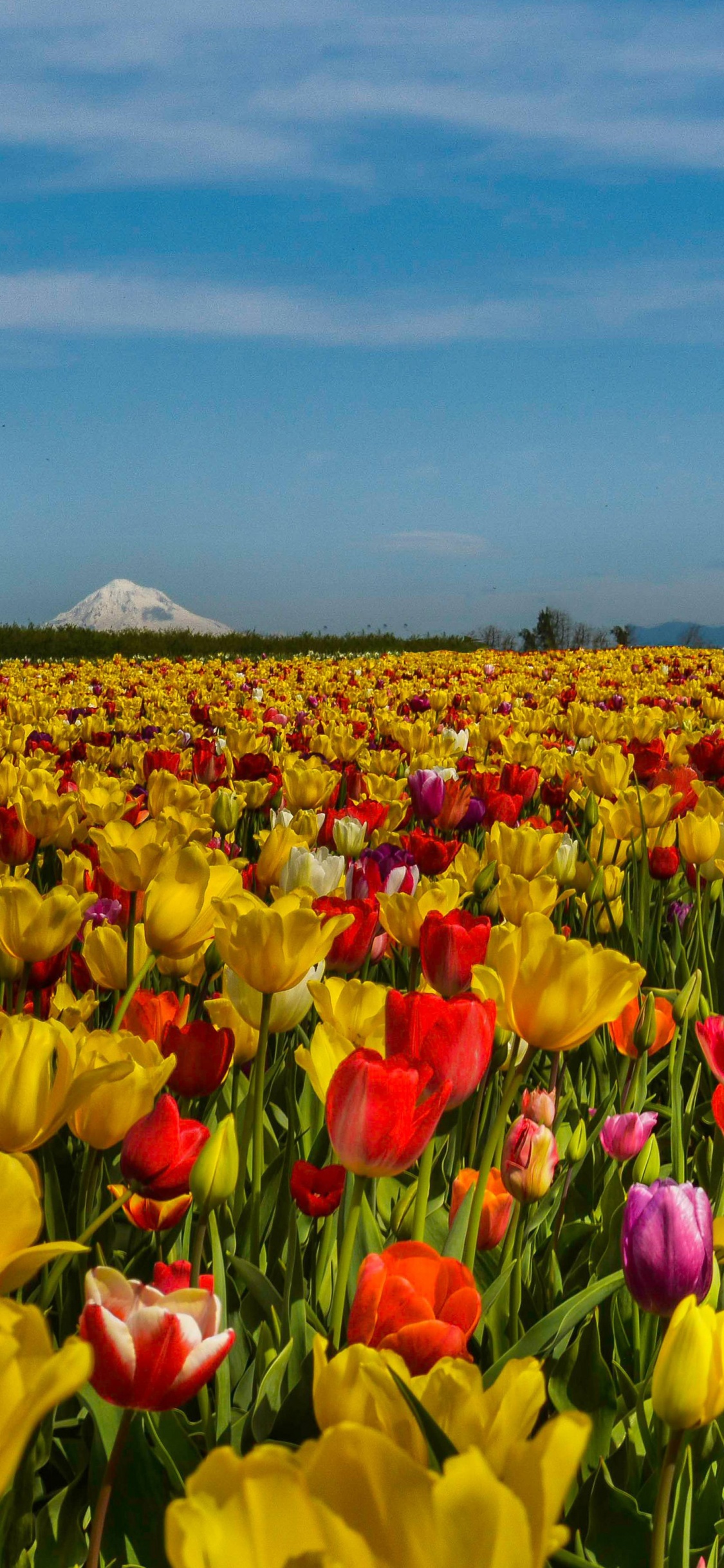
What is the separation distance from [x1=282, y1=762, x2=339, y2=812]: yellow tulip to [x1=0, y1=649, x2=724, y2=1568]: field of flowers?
0.34 metres

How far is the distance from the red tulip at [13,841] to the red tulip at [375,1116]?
5.84ft

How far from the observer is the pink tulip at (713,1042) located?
1.60 m

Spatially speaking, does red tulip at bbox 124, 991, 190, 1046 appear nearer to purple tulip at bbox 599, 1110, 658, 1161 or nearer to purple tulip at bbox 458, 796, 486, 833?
purple tulip at bbox 599, 1110, 658, 1161

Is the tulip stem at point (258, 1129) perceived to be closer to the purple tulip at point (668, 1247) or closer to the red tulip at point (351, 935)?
the red tulip at point (351, 935)

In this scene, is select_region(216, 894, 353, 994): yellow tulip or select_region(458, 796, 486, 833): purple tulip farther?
select_region(458, 796, 486, 833): purple tulip

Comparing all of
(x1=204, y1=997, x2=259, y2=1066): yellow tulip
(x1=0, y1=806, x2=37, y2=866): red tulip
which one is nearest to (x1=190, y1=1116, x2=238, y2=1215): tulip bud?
(x1=204, y1=997, x2=259, y2=1066): yellow tulip

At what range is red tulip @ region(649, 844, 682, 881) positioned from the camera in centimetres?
312

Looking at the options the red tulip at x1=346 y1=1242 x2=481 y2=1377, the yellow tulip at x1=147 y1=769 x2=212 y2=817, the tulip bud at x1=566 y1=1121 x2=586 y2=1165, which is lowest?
the tulip bud at x1=566 y1=1121 x2=586 y2=1165

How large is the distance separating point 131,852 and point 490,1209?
886 mm

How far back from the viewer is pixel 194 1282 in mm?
1171

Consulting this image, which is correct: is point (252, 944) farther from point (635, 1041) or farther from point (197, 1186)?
point (635, 1041)

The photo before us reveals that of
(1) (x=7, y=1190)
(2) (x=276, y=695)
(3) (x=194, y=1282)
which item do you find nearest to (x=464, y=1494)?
(1) (x=7, y=1190)

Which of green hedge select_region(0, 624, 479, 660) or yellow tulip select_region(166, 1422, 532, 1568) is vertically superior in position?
green hedge select_region(0, 624, 479, 660)

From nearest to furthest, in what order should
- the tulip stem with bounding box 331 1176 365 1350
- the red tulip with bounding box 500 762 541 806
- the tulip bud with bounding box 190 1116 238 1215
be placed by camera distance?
the tulip stem with bounding box 331 1176 365 1350
the tulip bud with bounding box 190 1116 238 1215
the red tulip with bounding box 500 762 541 806
